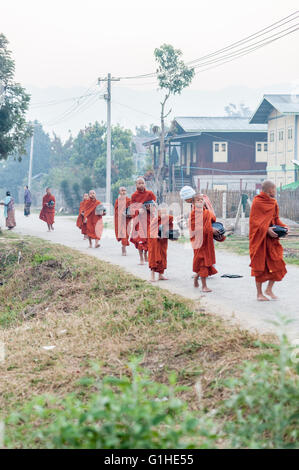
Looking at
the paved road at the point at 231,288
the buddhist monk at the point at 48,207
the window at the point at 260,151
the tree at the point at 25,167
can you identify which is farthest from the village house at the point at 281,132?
the tree at the point at 25,167

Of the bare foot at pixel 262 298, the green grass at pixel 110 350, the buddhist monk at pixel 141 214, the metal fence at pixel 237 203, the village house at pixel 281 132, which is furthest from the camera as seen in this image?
the village house at pixel 281 132

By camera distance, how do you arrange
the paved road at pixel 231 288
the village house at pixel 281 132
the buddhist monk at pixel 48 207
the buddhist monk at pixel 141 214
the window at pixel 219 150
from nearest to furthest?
the paved road at pixel 231 288
the buddhist monk at pixel 141 214
the buddhist monk at pixel 48 207
the village house at pixel 281 132
the window at pixel 219 150

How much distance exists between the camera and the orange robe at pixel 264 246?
361 inches

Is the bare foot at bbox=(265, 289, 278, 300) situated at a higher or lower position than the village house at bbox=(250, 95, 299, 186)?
lower

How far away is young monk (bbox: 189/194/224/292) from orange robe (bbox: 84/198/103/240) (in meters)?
8.08

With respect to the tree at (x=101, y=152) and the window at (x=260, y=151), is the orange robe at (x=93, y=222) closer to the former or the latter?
the window at (x=260, y=151)

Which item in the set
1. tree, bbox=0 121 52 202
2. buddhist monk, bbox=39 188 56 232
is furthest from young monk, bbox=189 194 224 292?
tree, bbox=0 121 52 202

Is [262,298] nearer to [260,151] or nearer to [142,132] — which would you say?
[260,151]

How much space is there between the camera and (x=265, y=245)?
9.23 meters

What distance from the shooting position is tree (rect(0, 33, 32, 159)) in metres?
22.2

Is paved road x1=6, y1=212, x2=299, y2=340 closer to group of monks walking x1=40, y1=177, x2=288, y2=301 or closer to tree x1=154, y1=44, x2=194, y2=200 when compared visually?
group of monks walking x1=40, y1=177, x2=288, y2=301

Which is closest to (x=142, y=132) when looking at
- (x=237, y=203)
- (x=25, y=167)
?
(x=25, y=167)
